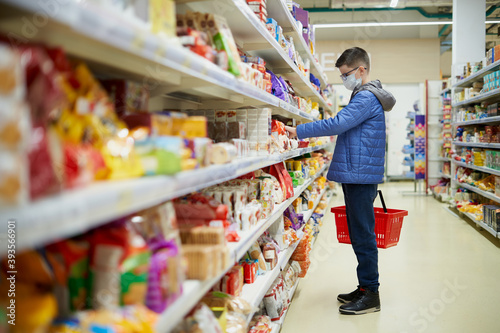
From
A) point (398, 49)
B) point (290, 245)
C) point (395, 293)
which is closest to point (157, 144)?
point (290, 245)

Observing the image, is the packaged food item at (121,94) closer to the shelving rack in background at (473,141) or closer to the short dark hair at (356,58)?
the short dark hair at (356,58)

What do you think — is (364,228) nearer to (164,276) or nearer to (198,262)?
(198,262)

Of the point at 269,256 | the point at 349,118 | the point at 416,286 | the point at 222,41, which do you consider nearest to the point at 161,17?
the point at 222,41

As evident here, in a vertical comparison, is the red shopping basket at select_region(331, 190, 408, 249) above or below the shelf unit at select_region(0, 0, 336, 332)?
below

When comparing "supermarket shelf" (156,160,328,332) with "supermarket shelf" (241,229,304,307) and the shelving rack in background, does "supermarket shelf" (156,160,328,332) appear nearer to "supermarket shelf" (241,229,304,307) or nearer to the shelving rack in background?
"supermarket shelf" (241,229,304,307)

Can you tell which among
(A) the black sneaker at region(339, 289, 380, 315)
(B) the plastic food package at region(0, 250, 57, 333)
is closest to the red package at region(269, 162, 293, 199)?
(A) the black sneaker at region(339, 289, 380, 315)

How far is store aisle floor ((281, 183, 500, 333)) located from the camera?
3.09 m

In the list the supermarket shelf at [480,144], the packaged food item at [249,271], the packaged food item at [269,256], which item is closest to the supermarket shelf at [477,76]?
the supermarket shelf at [480,144]

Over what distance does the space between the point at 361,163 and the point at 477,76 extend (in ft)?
15.2

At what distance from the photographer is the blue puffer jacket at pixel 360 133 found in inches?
123

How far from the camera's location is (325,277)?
4.11m

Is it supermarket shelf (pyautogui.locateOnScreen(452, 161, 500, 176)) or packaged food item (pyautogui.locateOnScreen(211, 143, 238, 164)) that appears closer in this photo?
packaged food item (pyautogui.locateOnScreen(211, 143, 238, 164))

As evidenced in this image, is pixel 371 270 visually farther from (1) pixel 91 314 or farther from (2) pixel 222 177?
(1) pixel 91 314

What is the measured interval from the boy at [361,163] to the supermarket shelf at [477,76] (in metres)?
3.19
